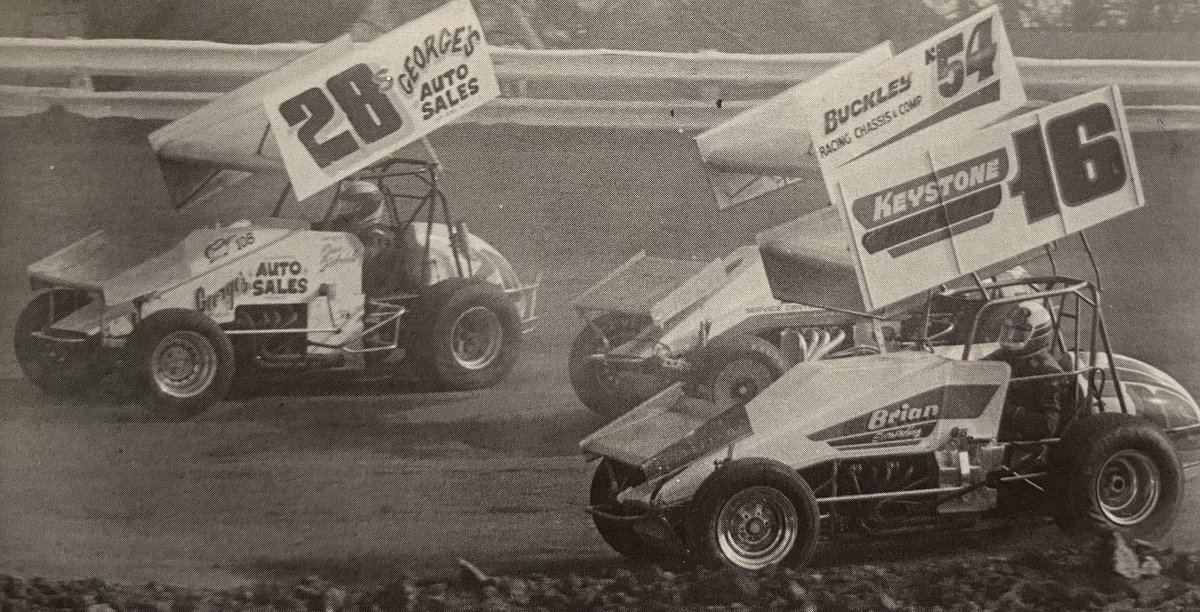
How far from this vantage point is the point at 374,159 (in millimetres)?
6039

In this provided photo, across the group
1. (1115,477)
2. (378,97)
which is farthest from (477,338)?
(1115,477)

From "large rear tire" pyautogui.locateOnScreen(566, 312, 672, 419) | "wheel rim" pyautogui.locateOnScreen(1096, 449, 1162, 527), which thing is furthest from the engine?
"wheel rim" pyautogui.locateOnScreen(1096, 449, 1162, 527)

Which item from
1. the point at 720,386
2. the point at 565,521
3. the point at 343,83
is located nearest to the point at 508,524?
the point at 565,521

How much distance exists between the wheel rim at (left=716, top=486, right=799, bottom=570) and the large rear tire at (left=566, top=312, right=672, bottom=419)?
81 cm

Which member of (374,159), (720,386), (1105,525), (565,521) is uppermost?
(374,159)

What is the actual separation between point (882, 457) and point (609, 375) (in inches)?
52.0

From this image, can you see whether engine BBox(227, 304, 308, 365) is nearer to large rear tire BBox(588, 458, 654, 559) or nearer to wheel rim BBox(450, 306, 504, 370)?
wheel rim BBox(450, 306, 504, 370)

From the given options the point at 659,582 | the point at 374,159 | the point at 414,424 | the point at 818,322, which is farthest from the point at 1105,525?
the point at 374,159

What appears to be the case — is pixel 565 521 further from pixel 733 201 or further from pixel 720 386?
pixel 733 201

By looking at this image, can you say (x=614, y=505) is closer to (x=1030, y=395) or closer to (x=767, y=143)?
(x=767, y=143)

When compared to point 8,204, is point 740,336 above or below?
below

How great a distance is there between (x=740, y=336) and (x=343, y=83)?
2148mm

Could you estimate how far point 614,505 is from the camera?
5801 millimetres

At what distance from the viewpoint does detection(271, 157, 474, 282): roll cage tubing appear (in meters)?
6.11
